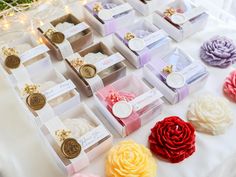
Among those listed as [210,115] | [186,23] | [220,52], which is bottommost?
[210,115]

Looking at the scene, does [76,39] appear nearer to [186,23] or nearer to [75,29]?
[75,29]

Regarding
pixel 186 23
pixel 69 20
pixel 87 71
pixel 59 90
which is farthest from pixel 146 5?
pixel 59 90

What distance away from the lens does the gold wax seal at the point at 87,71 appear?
1114 millimetres

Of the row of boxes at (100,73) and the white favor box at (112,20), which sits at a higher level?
the white favor box at (112,20)

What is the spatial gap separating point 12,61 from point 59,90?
202 millimetres

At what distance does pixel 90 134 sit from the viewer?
→ 96 centimetres

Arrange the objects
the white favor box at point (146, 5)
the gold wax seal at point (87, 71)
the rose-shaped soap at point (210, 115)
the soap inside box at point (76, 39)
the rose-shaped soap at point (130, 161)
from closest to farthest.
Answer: the rose-shaped soap at point (130, 161) < the rose-shaped soap at point (210, 115) < the gold wax seal at point (87, 71) < the soap inside box at point (76, 39) < the white favor box at point (146, 5)

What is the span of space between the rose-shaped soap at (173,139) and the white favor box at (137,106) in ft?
0.19

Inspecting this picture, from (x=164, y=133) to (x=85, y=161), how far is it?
22cm

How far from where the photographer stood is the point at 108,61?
1.14 m

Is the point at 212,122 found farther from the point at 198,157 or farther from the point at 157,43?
the point at 157,43

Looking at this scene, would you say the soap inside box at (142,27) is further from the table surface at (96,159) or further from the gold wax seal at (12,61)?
the gold wax seal at (12,61)

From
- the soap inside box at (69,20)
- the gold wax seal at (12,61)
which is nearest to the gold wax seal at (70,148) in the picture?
the gold wax seal at (12,61)

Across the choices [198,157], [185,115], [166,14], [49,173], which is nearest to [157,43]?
[166,14]
